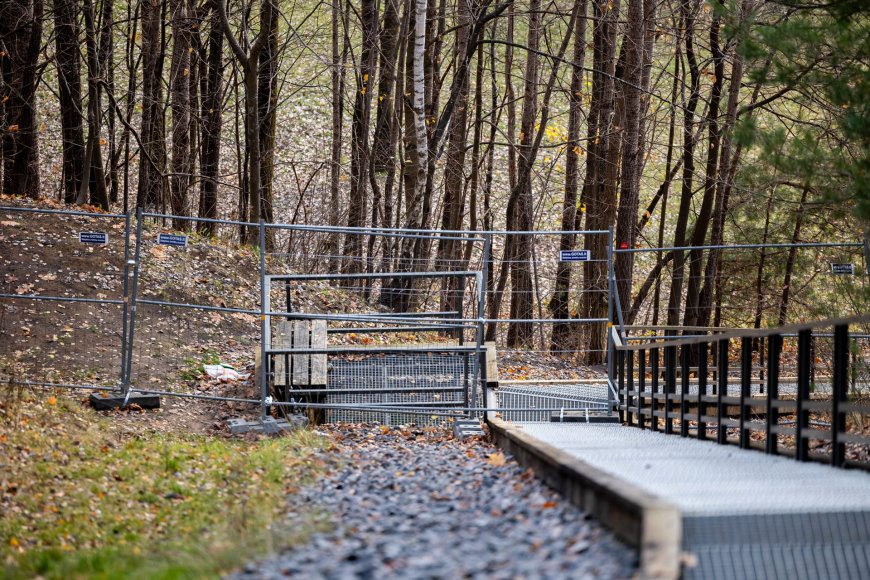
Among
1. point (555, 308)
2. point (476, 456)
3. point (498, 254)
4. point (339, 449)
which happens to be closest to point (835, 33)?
point (476, 456)

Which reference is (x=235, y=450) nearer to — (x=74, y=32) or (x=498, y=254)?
(x=74, y=32)

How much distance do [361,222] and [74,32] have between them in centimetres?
725

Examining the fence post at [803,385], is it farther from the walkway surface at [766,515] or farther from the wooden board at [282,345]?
the wooden board at [282,345]

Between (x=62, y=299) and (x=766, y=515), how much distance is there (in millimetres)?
8178

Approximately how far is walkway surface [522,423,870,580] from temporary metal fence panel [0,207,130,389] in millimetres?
6689

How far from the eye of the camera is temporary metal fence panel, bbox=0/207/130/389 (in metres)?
10.0

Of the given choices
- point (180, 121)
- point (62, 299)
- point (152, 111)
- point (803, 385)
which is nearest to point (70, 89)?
point (152, 111)

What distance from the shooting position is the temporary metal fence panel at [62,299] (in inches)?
395

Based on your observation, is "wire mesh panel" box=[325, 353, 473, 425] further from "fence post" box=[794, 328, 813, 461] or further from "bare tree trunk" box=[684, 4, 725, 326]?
"bare tree trunk" box=[684, 4, 725, 326]

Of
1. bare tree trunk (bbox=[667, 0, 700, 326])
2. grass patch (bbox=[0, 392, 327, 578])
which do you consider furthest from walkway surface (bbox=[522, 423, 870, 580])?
bare tree trunk (bbox=[667, 0, 700, 326])

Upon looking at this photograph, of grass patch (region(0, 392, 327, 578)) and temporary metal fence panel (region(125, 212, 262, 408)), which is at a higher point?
temporary metal fence panel (region(125, 212, 262, 408))

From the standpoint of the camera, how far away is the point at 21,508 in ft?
19.3

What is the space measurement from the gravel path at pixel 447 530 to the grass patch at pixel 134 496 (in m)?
0.29

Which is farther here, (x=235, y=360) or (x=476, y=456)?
A: (x=235, y=360)
